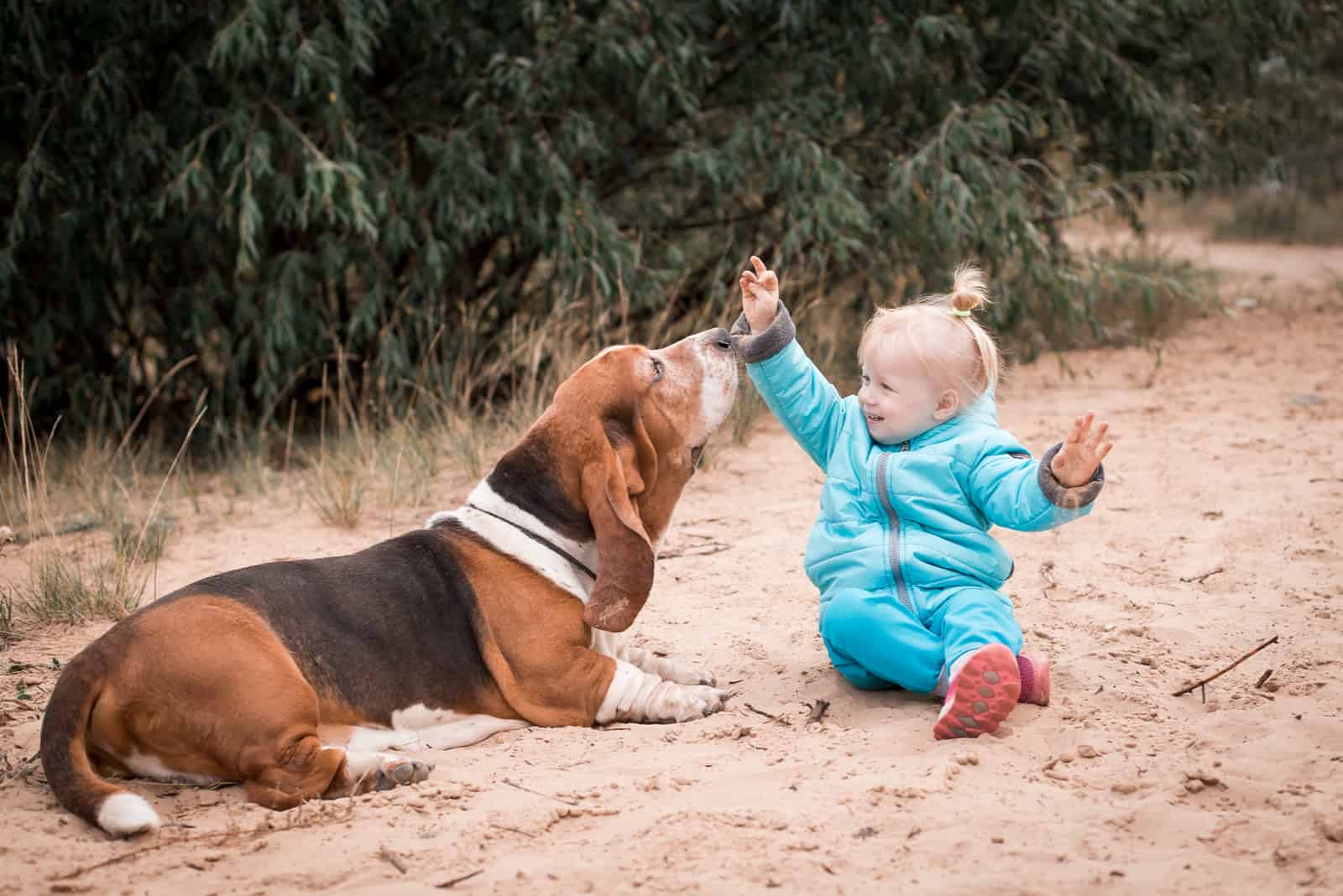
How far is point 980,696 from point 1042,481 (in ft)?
2.13

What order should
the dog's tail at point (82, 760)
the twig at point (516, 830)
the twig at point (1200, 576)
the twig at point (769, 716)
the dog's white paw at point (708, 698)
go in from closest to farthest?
the twig at point (516, 830), the dog's tail at point (82, 760), the twig at point (769, 716), the dog's white paw at point (708, 698), the twig at point (1200, 576)

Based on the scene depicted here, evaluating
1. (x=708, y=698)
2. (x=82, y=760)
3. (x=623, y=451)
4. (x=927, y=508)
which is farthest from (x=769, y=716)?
(x=82, y=760)

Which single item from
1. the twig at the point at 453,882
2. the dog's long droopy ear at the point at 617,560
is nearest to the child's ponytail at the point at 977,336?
the dog's long droopy ear at the point at 617,560

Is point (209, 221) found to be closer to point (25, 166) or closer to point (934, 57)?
point (25, 166)

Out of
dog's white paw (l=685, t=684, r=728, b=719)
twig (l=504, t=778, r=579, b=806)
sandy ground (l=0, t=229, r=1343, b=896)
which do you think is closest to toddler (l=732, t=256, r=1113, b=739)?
sandy ground (l=0, t=229, r=1343, b=896)

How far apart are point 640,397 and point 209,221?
512 centimetres

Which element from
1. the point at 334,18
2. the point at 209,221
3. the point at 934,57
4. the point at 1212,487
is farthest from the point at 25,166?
the point at 1212,487

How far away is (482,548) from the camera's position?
4.36 m

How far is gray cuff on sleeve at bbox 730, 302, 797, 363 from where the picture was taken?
15.1 ft

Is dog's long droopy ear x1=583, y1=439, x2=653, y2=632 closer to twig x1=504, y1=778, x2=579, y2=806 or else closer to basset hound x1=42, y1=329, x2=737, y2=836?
basset hound x1=42, y1=329, x2=737, y2=836

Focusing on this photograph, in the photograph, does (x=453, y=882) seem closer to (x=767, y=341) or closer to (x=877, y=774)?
(x=877, y=774)

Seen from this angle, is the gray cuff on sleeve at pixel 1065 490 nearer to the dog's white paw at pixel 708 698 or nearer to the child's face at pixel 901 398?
the child's face at pixel 901 398

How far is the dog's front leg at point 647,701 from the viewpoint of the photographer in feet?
14.0

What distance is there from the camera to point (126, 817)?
11.6ft
